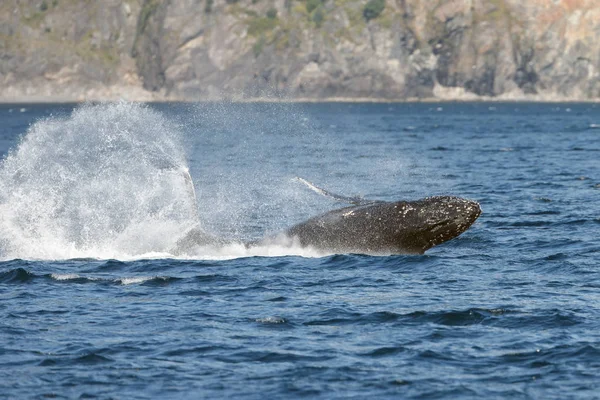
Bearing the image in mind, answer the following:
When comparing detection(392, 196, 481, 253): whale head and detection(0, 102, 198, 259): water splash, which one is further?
detection(0, 102, 198, 259): water splash

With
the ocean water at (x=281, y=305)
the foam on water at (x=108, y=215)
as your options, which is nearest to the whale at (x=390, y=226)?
the ocean water at (x=281, y=305)

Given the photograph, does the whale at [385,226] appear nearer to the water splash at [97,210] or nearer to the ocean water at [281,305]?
the ocean water at [281,305]

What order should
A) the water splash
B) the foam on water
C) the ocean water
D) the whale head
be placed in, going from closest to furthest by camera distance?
the ocean water, the whale head, the foam on water, the water splash

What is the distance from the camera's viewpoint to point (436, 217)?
24391 mm

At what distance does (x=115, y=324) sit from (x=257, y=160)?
46656 millimetres

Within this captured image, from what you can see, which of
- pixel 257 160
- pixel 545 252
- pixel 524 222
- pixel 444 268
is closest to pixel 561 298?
pixel 444 268

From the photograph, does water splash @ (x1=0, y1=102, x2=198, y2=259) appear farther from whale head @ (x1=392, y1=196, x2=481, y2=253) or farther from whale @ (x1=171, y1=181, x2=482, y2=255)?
whale head @ (x1=392, y1=196, x2=481, y2=253)

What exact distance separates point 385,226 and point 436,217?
1.43 metres

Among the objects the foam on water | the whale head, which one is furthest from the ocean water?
the whale head

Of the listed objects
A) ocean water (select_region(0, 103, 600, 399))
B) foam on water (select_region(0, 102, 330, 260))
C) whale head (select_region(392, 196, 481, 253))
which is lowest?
ocean water (select_region(0, 103, 600, 399))

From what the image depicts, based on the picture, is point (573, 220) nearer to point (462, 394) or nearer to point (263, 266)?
point (263, 266)

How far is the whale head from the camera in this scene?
24.2 meters

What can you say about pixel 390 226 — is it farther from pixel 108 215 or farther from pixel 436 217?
pixel 108 215

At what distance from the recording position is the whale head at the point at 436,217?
24.2 meters
